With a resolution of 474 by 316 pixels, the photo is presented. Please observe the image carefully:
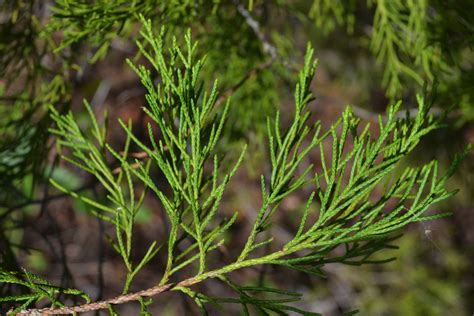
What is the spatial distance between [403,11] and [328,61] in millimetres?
2762

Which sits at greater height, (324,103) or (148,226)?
(324,103)

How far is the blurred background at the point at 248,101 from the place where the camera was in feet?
5.25

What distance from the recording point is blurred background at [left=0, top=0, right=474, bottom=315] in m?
1.60

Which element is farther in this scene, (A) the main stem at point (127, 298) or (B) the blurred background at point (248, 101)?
(B) the blurred background at point (248, 101)

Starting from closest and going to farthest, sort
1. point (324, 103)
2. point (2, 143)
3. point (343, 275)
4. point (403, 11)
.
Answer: point (2, 143) → point (403, 11) → point (343, 275) → point (324, 103)

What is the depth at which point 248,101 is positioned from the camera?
6.61 ft

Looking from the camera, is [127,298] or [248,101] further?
[248,101]

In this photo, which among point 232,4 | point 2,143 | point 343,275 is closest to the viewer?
point 2,143

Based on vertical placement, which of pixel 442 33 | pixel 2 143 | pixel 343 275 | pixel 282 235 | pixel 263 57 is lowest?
pixel 343 275

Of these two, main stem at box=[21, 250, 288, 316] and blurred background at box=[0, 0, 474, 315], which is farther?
blurred background at box=[0, 0, 474, 315]

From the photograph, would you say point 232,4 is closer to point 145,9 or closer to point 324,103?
point 145,9

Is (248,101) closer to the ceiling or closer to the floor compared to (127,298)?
closer to the ceiling

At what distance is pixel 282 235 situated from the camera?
401 cm

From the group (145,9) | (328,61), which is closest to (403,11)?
(145,9)
